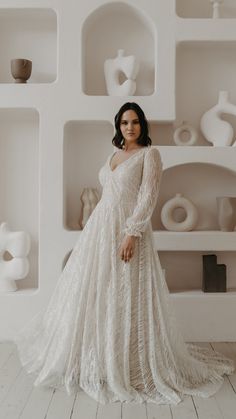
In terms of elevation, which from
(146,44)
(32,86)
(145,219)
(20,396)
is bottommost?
(20,396)

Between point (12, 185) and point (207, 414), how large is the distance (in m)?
1.95

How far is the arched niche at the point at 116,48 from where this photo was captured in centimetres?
319

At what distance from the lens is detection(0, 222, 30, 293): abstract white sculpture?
2.99 metres

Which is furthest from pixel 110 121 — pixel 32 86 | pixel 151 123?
pixel 32 86

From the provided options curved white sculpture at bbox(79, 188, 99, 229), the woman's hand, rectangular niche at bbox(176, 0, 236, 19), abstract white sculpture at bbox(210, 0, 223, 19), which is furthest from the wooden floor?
rectangular niche at bbox(176, 0, 236, 19)

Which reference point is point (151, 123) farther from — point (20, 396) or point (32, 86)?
point (20, 396)

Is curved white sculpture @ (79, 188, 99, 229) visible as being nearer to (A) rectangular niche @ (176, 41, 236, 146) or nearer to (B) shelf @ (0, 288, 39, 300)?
(B) shelf @ (0, 288, 39, 300)

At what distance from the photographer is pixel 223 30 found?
297 cm

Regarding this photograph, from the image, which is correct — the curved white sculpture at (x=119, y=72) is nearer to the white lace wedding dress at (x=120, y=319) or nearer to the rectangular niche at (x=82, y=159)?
the rectangular niche at (x=82, y=159)

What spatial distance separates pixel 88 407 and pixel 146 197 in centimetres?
96

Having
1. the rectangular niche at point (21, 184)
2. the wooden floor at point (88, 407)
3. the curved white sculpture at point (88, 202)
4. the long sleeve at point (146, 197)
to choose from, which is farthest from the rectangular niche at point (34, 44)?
the wooden floor at point (88, 407)

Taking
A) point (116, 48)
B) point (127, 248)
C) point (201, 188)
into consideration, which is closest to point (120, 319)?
point (127, 248)

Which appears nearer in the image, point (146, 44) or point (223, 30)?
point (223, 30)

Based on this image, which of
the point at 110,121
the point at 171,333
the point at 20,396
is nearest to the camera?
the point at 20,396
